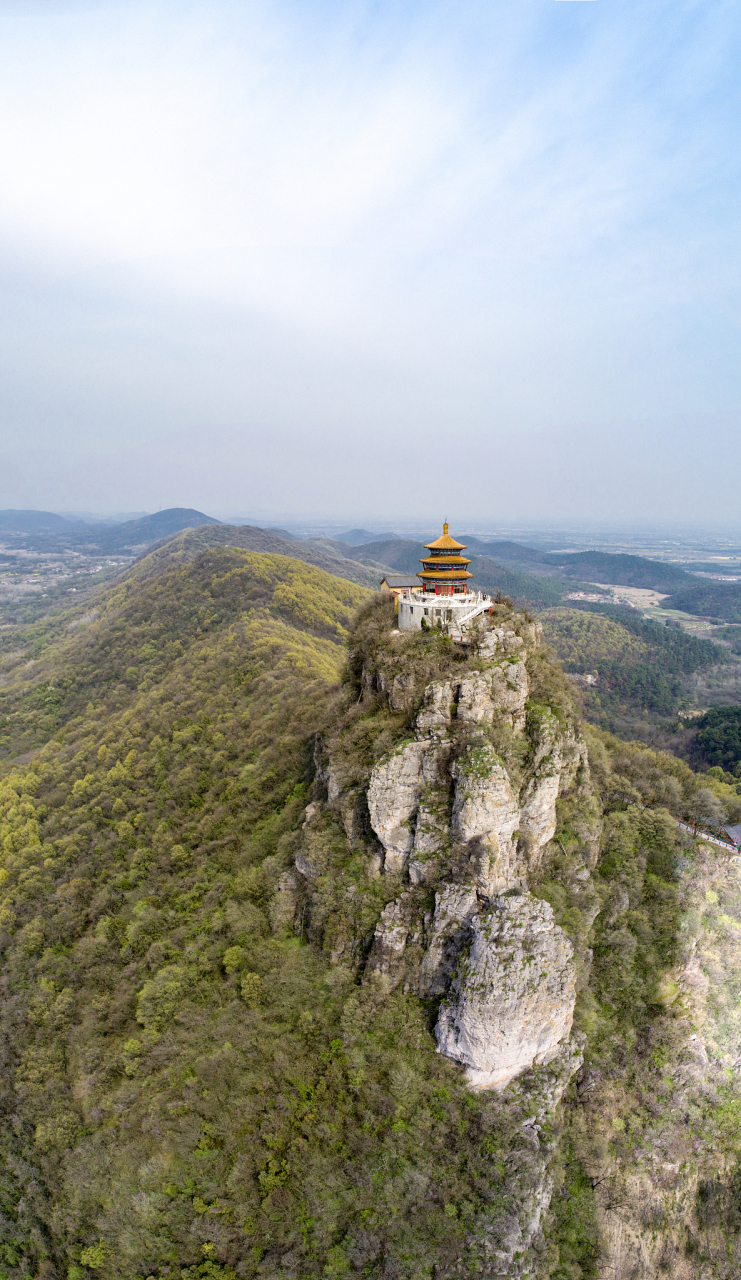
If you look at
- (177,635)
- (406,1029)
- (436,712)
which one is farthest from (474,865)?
(177,635)

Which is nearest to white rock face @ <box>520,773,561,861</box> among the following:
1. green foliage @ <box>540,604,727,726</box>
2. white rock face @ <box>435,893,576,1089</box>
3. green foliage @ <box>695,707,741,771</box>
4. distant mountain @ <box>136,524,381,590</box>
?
white rock face @ <box>435,893,576,1089</box>

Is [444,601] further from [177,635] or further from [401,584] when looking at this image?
[177,635]

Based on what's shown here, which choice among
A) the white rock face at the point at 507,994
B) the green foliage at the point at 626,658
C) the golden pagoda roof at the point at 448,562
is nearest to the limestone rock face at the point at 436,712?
the white rock face at the point at 507,994

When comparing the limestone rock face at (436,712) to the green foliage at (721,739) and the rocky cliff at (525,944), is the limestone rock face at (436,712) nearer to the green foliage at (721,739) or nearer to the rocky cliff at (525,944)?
the rocky cliff at (525,944)

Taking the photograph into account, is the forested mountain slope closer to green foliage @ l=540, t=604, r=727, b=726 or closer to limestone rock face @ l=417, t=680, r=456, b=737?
limestone rock face @ l=417, t=680, r=456, b=737

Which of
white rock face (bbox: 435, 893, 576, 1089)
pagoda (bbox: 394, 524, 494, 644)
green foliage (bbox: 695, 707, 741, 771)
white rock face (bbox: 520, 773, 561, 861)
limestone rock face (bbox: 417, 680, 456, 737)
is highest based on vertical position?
pagoda (bbox: 394, 524, 494, 644)

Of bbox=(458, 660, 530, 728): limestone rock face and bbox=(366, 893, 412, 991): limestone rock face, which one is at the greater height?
bbox=(458, 660, 530, 728): limestone rock face

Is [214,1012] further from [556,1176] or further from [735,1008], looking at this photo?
[735,1008]

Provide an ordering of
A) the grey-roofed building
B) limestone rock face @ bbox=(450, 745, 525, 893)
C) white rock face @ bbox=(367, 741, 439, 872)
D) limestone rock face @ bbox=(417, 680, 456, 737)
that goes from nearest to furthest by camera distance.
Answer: limestone rock face @ bbox=(450, 745, 525, 893), white rock face @ bbox=(367, 741, 439, 872), limestone rock face @ bbox=(417, 680, 456, 737), the grey-roofed building
